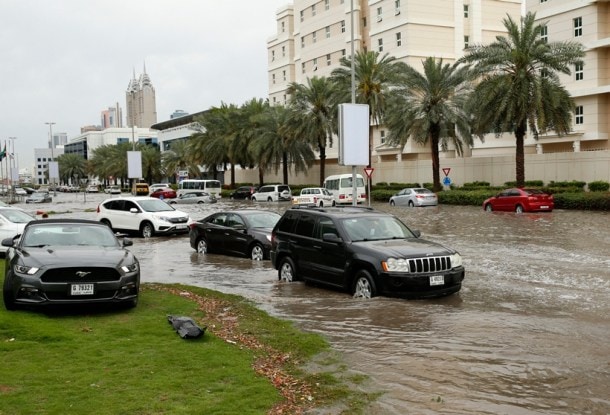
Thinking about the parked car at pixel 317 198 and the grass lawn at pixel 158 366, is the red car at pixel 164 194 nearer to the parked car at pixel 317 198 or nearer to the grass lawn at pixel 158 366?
the parked car at pixel 317 198

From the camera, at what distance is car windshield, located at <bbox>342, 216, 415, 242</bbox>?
11891 millimetres

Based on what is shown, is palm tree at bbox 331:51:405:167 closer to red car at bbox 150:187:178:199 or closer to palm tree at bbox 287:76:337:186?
palm tree at bbox 287:76:337:186

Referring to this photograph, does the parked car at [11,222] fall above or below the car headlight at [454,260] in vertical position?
above

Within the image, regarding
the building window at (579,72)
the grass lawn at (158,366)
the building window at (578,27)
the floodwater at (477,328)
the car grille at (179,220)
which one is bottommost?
the floodwater at (477,328)

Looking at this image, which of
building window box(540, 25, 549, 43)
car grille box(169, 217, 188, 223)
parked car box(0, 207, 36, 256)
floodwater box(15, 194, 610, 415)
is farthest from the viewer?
building window box(540, 25, 549, 43)

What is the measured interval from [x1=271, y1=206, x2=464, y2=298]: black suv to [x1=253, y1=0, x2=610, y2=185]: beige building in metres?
34.2

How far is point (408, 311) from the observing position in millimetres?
10180

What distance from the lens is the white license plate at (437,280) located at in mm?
10914

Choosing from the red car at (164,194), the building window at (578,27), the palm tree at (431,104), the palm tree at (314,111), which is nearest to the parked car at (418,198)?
the palm tree at (431,104)

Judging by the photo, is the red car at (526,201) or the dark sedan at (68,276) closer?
the dark sedan at (68,276)

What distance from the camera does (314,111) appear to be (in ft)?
180

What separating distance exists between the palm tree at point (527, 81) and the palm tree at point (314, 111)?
16.8 metres

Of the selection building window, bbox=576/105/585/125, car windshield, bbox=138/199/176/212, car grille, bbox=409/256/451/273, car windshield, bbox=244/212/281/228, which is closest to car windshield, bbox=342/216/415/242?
car grille, bbox=409/256/451/273

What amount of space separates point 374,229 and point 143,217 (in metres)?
15.2
